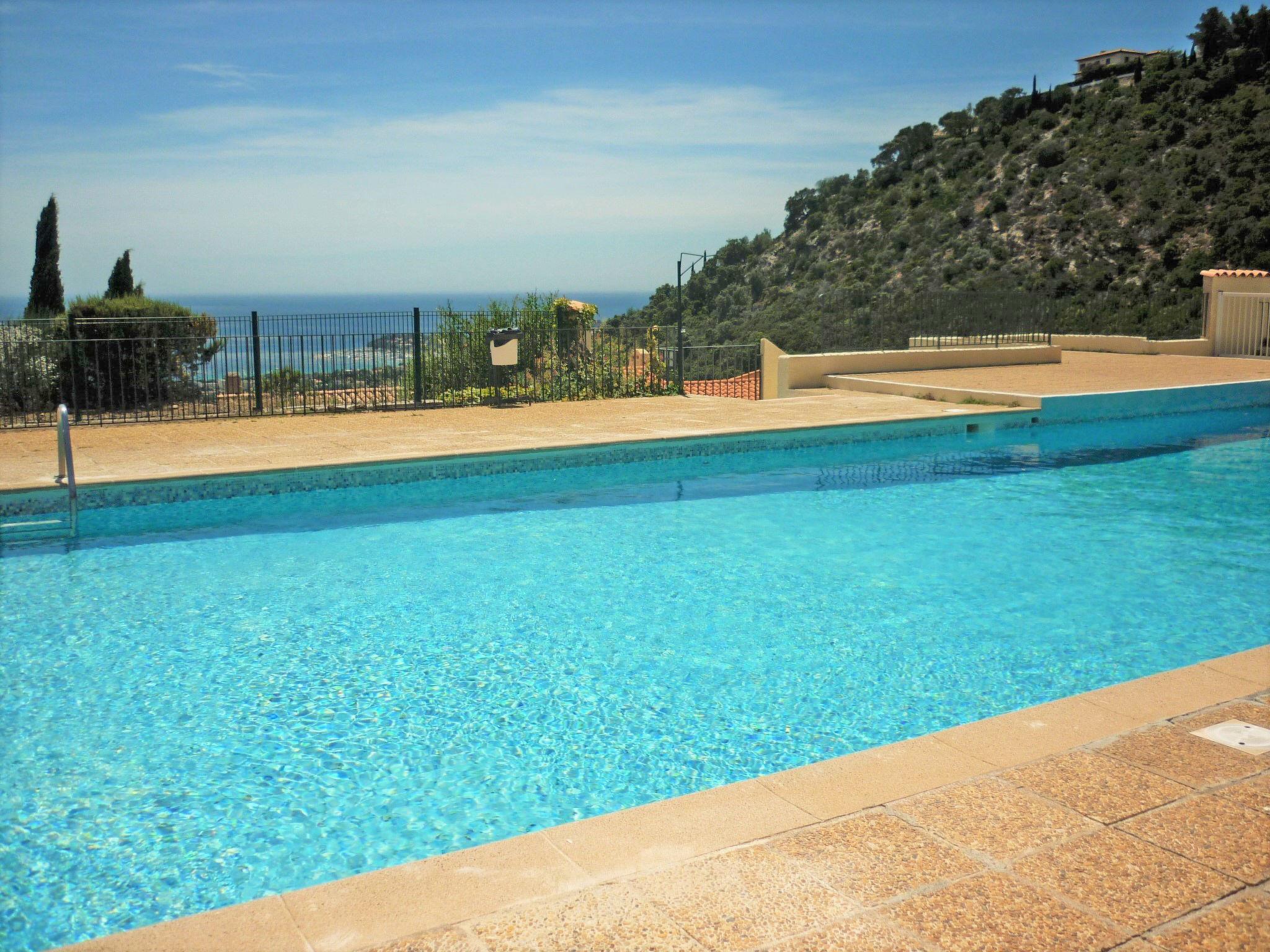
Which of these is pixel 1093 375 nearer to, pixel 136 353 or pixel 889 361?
pixel 889 361

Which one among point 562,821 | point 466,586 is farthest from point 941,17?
point 562,821

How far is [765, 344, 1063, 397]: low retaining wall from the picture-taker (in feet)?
52.9

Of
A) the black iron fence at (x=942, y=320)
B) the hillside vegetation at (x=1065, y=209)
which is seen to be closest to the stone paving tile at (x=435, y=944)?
the black iron fence at (x=942, y=320)

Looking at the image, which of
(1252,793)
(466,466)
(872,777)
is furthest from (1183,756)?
(466,466)

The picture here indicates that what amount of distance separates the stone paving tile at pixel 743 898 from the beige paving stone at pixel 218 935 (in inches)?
33.9

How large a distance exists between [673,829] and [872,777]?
2.43ft

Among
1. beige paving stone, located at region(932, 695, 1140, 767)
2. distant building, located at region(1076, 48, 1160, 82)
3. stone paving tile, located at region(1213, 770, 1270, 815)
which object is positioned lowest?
beige paving stone, located at region(932, 695, 1140, 767)

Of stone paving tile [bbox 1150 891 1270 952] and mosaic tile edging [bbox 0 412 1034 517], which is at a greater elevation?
mosaic tile edging [bbox 0 412 1034 517]

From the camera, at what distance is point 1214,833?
109 inches

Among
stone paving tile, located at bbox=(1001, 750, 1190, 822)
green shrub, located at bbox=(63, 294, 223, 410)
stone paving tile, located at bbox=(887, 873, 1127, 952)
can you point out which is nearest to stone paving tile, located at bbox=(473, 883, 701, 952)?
stone paving tile, located at bbox=(887, 873, 1127, 952)

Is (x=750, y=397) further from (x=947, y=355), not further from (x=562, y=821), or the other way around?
(x=562, y=821)

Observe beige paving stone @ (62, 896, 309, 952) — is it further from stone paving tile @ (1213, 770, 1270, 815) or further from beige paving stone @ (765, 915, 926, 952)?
stone paving tile @ (1213, 770, 1270, 815)

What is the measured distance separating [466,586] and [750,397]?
11.5 metres

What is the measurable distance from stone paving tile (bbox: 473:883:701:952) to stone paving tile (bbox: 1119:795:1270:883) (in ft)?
4.54
